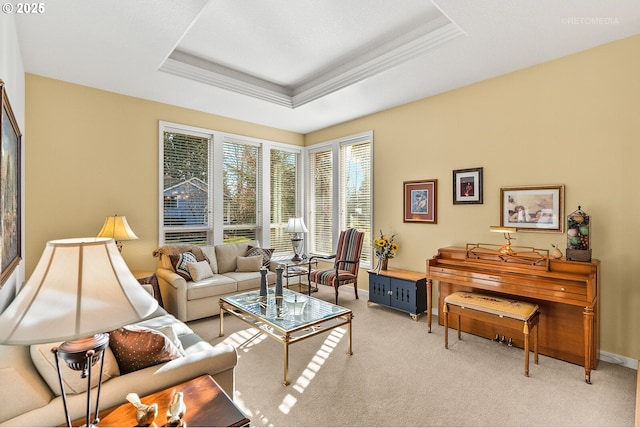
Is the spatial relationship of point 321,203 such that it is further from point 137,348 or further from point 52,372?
point 52,372

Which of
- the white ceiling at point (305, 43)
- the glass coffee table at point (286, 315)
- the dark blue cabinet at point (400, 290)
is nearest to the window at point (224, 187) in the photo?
the white ceiling at point (305, 43)

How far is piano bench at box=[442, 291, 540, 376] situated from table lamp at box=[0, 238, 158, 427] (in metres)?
2.86

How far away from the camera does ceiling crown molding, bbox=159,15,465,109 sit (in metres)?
2.88

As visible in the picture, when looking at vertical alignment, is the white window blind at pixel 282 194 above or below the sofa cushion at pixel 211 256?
above

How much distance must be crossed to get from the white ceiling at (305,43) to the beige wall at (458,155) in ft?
0.77

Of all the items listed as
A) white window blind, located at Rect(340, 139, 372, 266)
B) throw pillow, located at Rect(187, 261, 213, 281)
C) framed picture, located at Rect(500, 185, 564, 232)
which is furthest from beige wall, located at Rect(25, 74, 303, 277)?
framed picture, located at Rect(500, 185, 564, 232)

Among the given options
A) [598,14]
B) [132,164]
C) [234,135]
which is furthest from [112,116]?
[598,14]

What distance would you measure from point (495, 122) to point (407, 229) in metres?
1.73

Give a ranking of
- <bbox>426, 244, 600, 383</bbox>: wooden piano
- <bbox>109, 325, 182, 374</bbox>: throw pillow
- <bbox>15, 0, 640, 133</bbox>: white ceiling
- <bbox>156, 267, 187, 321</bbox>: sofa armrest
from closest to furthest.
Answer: <bbox>109, 325, 182, 374</bbox>: throw pillow, <bbox>15, 0, 640, 133</bbox>: white ceiling, <bbox>426, 244, 600, 383</bbox>: wooden piano, <bbox>156, 267, 187, 321</bbox>: sofa armrest

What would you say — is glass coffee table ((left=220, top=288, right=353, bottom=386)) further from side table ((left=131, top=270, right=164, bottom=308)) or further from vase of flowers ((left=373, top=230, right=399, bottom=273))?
vase of flowers ((left=373, top=230, right=399, bottom=273))

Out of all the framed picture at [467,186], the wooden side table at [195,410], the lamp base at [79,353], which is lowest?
the wooden side table at [195,410]

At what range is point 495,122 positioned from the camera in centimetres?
355

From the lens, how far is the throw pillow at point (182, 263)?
392 cm

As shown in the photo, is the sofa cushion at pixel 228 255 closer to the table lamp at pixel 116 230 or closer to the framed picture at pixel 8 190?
the table lamp at pixel 116 230
